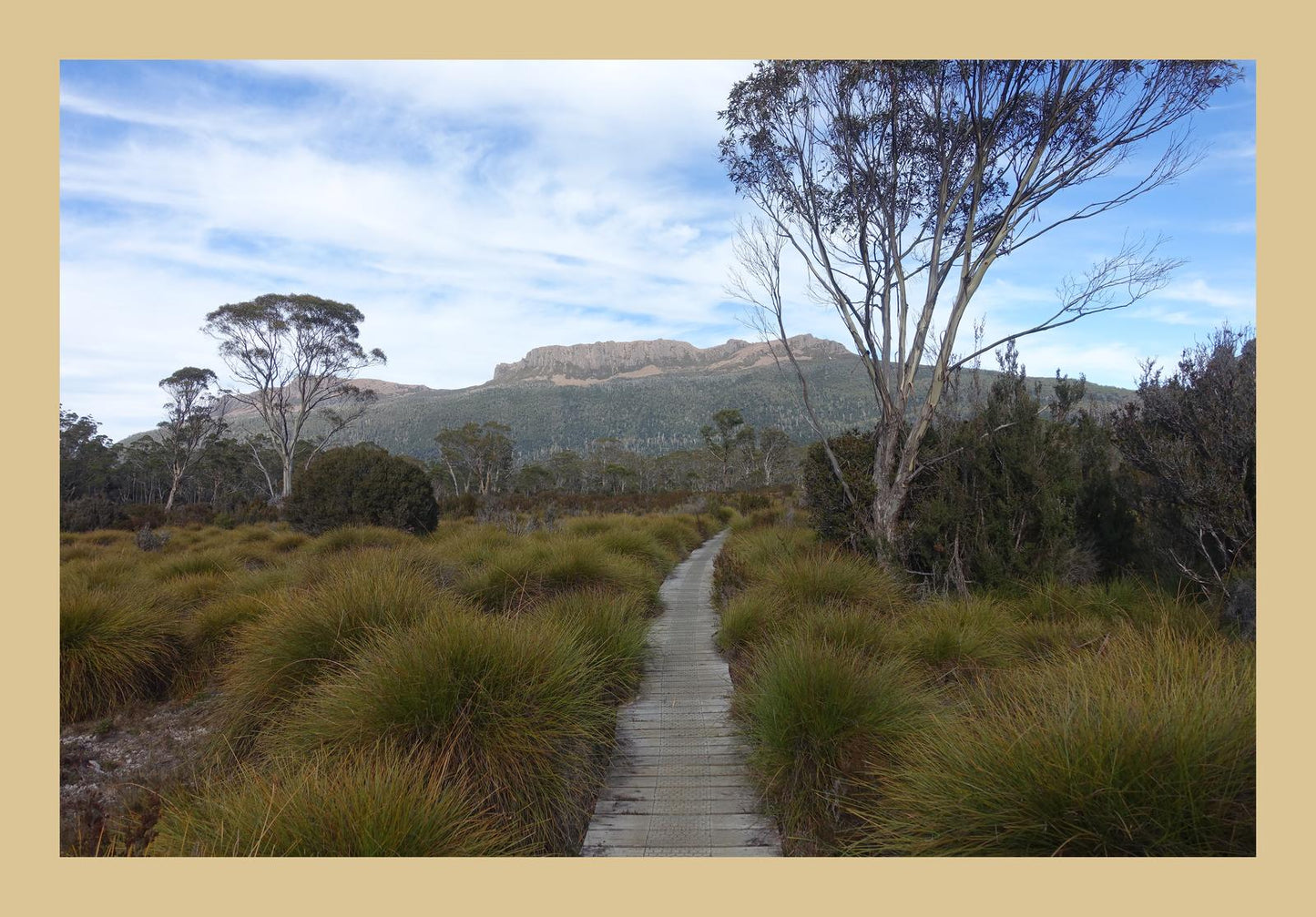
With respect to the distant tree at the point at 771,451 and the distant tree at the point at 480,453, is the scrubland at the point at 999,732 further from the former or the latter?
the distant tree at the point at 771,451

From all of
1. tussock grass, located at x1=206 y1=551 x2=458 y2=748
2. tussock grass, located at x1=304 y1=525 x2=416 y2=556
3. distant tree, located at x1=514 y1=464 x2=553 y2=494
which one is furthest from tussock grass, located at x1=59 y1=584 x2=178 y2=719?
distant tree, located at x1=514 y1=464 x2=553 y2=494

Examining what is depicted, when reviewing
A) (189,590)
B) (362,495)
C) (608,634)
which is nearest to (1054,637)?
(608,634)

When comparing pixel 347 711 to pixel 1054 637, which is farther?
pixel 1054 637

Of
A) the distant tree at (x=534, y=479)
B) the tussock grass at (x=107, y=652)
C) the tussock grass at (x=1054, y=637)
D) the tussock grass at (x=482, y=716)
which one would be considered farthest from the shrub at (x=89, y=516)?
the distant tree at (x=534, y=479)

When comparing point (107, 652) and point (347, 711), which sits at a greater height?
point (347, 711)

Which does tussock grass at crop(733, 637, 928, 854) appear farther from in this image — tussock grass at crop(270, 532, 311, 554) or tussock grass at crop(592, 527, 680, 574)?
tussock grass at crop(270, 532, 311, 554)

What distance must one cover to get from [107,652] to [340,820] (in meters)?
4.79

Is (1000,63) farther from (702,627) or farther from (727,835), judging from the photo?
(727,835)

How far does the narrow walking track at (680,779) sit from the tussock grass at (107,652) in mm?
4591

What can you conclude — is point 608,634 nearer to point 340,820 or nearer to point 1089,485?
point 340,820

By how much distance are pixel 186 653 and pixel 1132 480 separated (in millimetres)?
10526

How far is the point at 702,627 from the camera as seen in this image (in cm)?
759

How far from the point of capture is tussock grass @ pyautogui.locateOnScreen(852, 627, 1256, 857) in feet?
8.14

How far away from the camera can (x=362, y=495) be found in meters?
15.3
